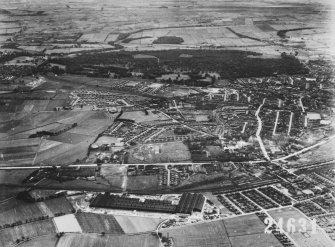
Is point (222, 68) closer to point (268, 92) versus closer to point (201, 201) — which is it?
point (268, 92)

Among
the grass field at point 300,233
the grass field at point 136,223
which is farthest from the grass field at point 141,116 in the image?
the grass field at point 300,233

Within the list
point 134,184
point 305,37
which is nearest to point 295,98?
point 134,184

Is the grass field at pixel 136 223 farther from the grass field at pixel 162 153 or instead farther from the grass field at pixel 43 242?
the grass field at pixel 162 153

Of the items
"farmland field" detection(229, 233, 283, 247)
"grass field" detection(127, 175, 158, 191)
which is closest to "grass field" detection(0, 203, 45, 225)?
"grass field" detection(127, 175, 158, 191)

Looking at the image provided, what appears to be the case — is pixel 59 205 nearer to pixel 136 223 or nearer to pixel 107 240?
pixel 136 223

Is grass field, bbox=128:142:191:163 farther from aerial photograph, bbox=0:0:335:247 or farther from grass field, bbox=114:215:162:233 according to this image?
grass field, bbox=114:215:162:233

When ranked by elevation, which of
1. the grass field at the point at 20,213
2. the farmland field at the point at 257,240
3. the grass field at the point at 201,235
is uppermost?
the farmland field at the point at 257,240

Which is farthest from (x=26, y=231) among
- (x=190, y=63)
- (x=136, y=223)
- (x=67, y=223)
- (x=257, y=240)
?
(x=190, y=63)
